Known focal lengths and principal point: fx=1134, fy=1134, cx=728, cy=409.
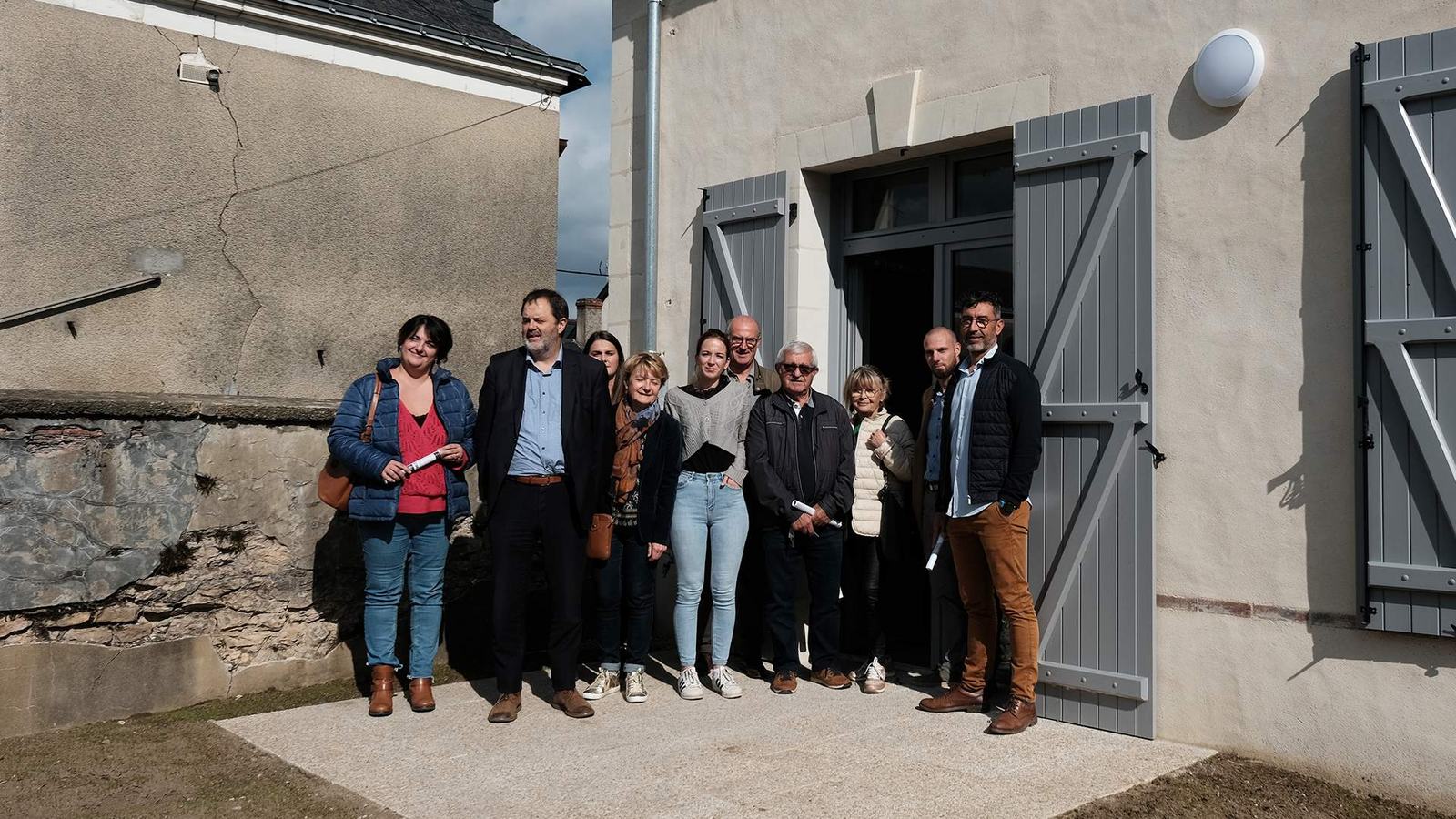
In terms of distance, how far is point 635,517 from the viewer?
4902 mm

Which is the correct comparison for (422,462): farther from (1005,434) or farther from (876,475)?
(1005,434)

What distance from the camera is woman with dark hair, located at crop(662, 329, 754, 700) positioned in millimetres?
4984

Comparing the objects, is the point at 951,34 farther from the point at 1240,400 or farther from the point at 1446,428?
the point at 1446,428

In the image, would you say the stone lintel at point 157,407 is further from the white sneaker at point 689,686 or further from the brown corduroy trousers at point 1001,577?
the brown corduroy trousers at point 1001,577

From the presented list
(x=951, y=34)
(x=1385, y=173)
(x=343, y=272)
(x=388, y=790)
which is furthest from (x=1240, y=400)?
(x=343, y=272)

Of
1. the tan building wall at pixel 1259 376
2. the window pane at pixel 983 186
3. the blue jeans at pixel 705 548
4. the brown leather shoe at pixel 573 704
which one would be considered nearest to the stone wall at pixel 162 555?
the brown leather shoe at pixel 573 704

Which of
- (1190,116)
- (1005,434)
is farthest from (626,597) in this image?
(1190,116)

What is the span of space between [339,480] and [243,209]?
Result: 5.60 m

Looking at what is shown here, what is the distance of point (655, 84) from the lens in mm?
6531

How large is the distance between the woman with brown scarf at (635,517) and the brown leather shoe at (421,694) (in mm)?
662

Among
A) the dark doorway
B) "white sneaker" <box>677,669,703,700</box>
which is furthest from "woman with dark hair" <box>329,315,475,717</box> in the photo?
the dark doorway

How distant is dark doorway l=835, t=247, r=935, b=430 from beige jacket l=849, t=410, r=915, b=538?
914 millimetres

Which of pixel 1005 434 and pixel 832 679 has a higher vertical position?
pixel 1005 434

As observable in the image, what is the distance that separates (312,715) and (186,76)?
6.32 metres
